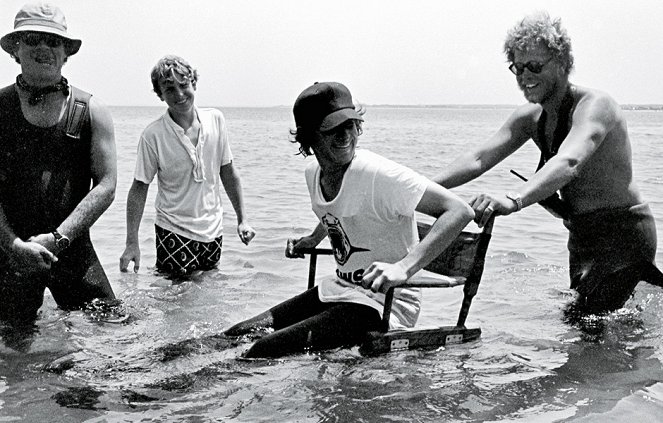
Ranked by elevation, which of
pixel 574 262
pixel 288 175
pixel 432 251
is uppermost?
pixel 432 251

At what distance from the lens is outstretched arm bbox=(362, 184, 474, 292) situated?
3.92 m

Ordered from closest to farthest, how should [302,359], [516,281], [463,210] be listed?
[463,210] < [302,359] < [516,281]

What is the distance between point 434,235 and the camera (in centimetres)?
402

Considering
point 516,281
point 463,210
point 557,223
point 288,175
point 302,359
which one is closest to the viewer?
point 463,210

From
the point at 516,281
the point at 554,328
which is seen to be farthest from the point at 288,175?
the point at 554,328

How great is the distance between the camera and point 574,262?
5.55 metres

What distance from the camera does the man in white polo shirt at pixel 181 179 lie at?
6496 millimetres

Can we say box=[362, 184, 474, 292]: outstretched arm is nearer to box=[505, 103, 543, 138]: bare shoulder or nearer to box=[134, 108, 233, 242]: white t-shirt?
box=[505, 103, 543, 138]: bare shoulder

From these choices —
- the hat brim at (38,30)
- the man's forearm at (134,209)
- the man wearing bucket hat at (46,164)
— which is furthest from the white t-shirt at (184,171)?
the hat brim at (38,30)

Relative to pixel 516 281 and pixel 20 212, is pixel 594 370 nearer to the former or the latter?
pixel 516 281

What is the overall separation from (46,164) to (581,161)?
3.35 m

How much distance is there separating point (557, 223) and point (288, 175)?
27.7 feet

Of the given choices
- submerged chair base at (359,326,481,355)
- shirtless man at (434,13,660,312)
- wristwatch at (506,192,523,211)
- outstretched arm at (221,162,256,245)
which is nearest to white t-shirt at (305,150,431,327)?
submerged chair base at (359,326,481,355)

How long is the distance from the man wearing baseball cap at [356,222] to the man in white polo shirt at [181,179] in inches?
92.5
